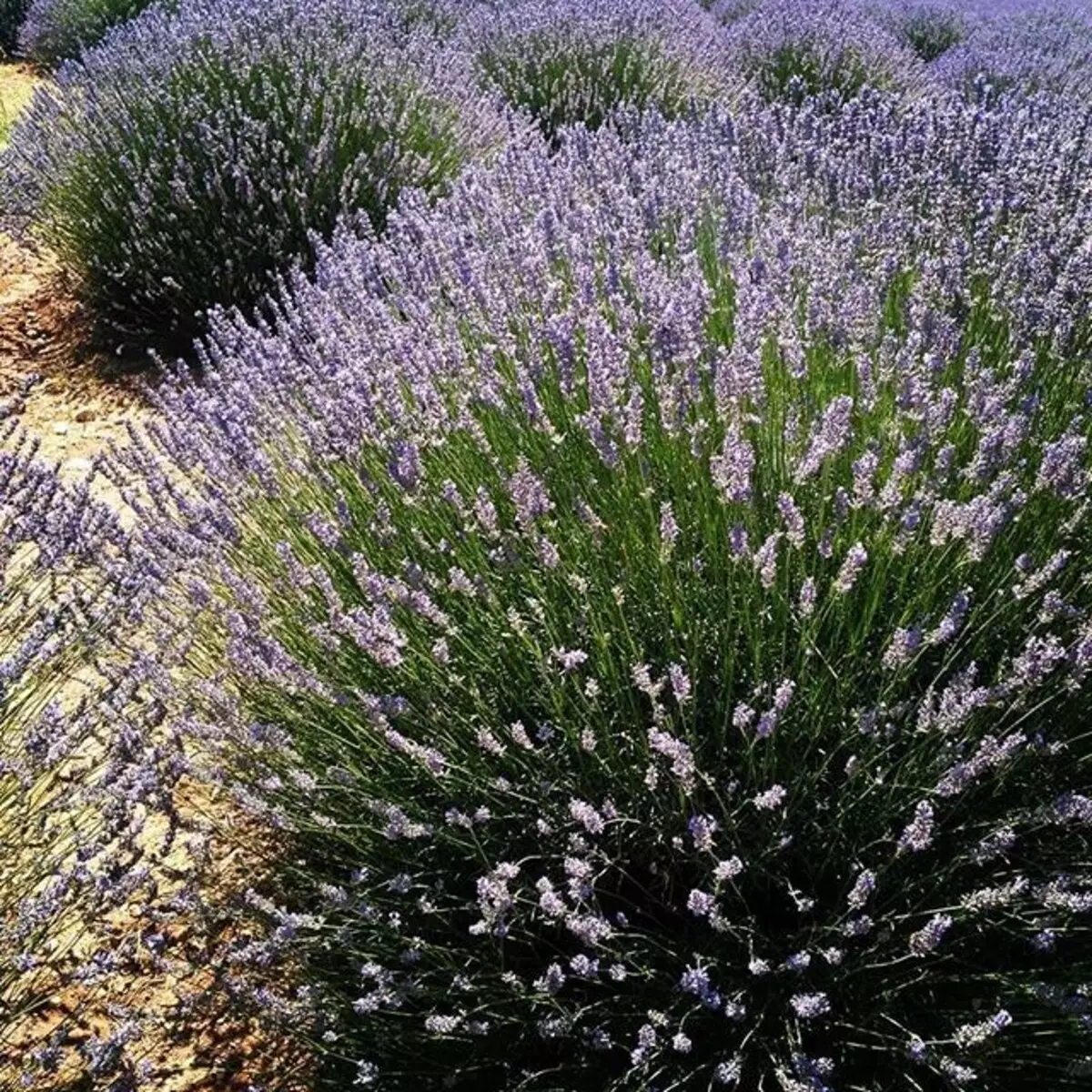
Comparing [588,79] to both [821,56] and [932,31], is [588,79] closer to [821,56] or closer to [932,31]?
[821,56]

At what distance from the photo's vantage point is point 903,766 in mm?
1764

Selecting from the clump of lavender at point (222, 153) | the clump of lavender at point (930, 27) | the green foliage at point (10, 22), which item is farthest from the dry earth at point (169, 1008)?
the green foliage at point (10, 22)

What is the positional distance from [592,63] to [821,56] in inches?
69.4

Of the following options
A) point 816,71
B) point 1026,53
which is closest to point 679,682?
point 816,71

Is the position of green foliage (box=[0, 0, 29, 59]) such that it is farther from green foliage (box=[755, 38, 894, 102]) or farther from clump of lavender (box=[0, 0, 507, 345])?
green foliage (box=[755, 38, 894, 102])

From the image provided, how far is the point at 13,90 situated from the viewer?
10219 millimetres

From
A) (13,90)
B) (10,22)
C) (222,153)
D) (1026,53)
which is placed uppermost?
(10,22)

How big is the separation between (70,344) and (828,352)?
4190mm

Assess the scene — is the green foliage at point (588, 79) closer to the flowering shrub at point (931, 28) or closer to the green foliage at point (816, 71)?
the green foliage at point (816, 71)

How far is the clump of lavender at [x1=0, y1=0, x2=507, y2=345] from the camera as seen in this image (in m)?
4.88

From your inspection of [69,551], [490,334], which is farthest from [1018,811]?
[69,551]

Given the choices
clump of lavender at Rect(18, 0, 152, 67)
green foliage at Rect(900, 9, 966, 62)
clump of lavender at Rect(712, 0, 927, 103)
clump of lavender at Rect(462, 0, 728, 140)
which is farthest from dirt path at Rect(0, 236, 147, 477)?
green foliage at Rect(900, 9, 966, 62)

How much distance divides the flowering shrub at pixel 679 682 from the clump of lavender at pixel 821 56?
17.9 feet

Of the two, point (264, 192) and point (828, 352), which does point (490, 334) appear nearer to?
point (828, 352)
